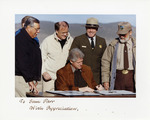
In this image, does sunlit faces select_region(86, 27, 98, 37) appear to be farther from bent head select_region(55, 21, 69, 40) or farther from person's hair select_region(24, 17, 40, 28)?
person's hair select_region(24, 17, 40, 28)

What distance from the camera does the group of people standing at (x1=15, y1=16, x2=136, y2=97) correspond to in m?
6.43

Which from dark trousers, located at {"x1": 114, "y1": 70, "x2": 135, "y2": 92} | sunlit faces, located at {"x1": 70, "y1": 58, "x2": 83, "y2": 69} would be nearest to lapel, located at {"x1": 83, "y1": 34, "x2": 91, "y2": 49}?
sunlit faces, located at {"x1": 70, "y1": 58, "x2": 83, "y2": 69}

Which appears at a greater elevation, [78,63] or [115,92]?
[78,63]

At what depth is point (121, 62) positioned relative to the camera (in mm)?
6449

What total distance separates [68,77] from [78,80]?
19 cm

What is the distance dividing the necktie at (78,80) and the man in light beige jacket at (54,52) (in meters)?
0.30

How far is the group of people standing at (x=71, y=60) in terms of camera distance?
6.43 meters

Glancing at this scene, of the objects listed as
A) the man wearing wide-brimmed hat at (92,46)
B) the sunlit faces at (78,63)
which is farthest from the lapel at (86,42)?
the sunlit faces at (78,63)
